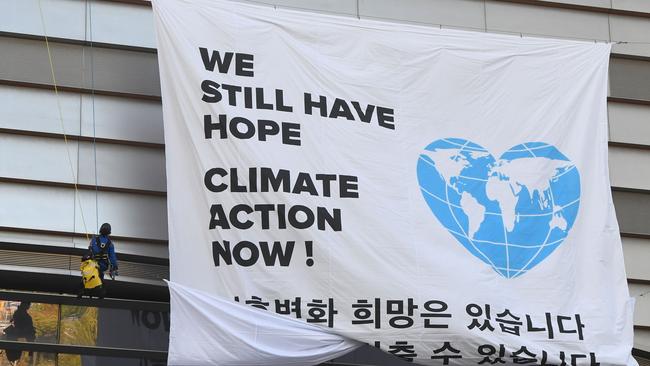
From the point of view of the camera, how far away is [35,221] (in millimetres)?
16578

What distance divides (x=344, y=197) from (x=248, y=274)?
5.38 ft

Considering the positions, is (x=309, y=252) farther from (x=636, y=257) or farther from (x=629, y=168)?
(x=629, y=168)

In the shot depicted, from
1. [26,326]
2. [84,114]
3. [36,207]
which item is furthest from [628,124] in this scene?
[26,326]

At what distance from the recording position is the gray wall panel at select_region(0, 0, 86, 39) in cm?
1711

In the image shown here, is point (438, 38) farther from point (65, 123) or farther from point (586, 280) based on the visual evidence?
point (65, 123)

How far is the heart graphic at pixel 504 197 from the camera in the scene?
661 inches

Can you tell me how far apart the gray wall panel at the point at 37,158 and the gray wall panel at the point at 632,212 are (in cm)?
816

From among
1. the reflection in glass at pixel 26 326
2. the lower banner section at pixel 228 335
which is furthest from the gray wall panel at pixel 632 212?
the reflection in glass at pixel 26 326

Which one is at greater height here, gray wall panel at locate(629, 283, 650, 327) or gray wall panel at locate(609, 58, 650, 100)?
gray wall panel at locate(609, 58, 650, 100)

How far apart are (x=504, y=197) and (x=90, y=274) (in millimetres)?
5519

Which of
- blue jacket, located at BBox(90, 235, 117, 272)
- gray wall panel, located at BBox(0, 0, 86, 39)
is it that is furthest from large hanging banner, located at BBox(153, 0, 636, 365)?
gray wall panel, located at BBox(0, 0, 86, 39)

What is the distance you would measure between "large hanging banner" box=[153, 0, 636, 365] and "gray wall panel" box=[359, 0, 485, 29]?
53.6 inches

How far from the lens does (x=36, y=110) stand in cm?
1694

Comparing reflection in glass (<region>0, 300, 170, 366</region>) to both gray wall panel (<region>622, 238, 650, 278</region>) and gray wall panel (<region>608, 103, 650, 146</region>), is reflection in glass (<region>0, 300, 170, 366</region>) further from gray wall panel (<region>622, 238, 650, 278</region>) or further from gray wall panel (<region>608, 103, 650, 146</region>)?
gray wall panel (<region>608, 103, 650, 146</region>)
